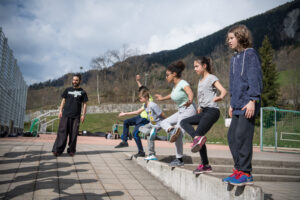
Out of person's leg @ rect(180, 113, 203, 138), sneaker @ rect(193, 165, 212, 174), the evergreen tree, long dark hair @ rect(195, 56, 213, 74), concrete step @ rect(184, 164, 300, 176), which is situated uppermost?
the evergreen tree

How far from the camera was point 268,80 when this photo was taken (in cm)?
3503

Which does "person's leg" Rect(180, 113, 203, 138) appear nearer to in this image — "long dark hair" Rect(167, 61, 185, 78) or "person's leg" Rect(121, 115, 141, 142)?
"long dark hair" Rect(167, 61, 185, 78)

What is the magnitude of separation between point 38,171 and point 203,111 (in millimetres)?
3132

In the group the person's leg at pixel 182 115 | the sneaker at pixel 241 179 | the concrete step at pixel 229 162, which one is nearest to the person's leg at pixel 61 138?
the concrete step at pixel 229 162

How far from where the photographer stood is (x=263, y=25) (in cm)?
11269

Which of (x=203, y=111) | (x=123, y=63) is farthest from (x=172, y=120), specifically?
(x=123, y=63)

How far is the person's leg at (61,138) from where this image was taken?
18.3 ft

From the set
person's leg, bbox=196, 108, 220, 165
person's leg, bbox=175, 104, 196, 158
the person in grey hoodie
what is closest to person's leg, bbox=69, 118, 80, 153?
person's leg, bbox=175, 104, 196, 158

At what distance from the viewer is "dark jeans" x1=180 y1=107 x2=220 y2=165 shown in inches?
137

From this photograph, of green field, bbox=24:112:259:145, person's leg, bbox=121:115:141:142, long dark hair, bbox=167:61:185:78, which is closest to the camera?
long dark hair, bbox=167:61:185:78

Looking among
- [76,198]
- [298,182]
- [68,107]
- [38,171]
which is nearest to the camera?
[76,198]

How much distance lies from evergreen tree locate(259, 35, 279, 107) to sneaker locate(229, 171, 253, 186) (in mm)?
34897

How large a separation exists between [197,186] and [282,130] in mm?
10263

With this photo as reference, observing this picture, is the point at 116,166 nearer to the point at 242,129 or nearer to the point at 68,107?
the point at 68,107
